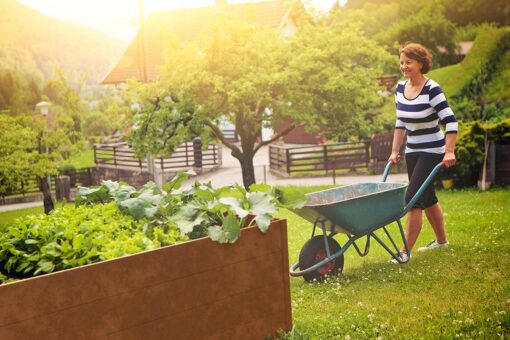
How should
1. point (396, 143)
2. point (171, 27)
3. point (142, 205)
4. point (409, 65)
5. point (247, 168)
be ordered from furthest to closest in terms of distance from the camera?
point (171, 27), point (247, 168), point (396, 143), point (409, 65), point (142, 205)

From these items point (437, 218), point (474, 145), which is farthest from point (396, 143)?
point (474, 145)

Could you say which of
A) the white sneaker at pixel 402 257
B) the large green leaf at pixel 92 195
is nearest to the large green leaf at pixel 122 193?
the large green leaf at pixel 92 195

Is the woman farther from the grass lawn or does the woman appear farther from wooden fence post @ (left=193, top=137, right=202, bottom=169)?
wooden fence post @ (left=193, top=137, right=202, bottom=169)

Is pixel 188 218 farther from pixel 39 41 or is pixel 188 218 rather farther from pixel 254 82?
pixel 39 41

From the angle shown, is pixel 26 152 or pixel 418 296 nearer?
pixel 418 296

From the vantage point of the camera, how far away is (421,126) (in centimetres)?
357

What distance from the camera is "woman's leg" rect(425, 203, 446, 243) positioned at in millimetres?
3740

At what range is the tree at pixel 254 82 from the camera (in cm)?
812

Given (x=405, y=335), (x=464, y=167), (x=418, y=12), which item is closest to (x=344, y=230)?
(x=405, y=335)

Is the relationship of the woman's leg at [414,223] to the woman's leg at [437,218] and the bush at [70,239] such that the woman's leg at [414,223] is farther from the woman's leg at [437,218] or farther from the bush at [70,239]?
the bush at [70,239]

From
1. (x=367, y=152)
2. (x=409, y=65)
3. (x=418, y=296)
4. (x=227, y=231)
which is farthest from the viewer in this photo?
(x=367, y=152)

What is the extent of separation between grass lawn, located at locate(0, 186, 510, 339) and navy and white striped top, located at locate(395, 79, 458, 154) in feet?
2.13

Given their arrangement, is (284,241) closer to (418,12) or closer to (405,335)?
(405,335)

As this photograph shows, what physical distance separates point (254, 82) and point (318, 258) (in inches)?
189
